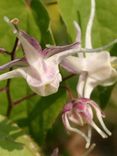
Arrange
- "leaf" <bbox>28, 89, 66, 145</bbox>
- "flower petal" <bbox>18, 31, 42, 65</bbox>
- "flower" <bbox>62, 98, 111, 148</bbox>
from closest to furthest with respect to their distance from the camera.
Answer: "flower petal" <bbox>18, 31, 42, 65</bbox>, "flower" <bbox>62, 98, 111, 148</bbox>, "leaf" <bbox>28, 89, 66, 145</bbox>

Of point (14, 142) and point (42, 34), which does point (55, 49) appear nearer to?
point (42, 34)

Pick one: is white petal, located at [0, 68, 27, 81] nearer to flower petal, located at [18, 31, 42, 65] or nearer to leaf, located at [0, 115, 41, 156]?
flower petal, located at [18, 31, 42, 65]

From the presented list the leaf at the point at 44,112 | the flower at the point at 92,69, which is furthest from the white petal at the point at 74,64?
the leaf at the point at 44,112

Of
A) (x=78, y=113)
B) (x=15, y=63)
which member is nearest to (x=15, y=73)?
(x=15, y=63)

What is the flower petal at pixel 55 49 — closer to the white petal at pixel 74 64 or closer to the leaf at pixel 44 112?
the white petal at pixel 74 64

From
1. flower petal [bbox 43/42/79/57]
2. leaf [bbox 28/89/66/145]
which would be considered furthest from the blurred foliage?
flower petal [bbox 43/42/79/57]

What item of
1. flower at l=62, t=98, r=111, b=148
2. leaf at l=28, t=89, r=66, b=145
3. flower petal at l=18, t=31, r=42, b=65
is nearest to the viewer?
flower petal at l=18, t=31, r=42, b=65

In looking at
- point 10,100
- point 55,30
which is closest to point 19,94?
point 10,100
